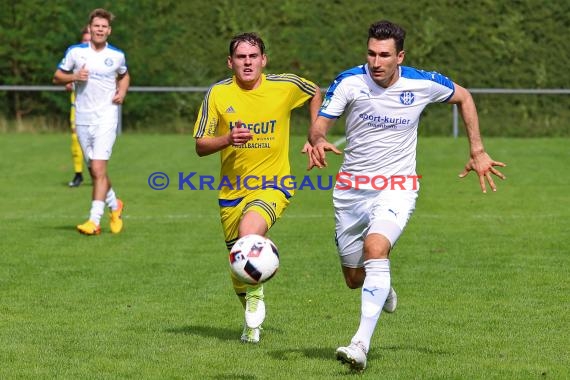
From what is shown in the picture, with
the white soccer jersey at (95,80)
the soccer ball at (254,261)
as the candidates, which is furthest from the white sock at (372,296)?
the white soccer jersey at (95,80)

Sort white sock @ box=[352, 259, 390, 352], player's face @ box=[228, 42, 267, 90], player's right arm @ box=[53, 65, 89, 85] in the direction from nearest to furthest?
white sock @ box=[352, 259, 390, 352], player's face @ box=[228, 42, 267, 90], player's right arm @ box=[53, 65, 89, 85]

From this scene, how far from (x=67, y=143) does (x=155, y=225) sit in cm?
1386

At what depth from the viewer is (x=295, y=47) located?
3531 cm

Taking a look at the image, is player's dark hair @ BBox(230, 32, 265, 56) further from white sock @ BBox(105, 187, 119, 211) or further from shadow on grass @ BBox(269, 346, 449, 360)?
white sock @ BBox(105, 187, 119, 211)

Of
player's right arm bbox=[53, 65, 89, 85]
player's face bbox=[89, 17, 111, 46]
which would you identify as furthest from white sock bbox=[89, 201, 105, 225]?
player's face bbox=[89, 17, 111, 46]

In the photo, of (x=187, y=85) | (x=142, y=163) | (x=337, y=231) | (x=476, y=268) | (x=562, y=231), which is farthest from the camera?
(x=187, y=85)

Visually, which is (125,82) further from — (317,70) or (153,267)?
(317,70)

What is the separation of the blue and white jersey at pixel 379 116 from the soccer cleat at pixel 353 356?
58.5 inches

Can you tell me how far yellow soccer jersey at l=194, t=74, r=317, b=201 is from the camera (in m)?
8.67

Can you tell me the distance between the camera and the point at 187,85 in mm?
34656

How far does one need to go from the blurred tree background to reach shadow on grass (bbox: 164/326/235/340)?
2359 centimetres

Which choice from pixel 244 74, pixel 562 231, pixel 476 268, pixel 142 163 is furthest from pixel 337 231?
pixel 142 163

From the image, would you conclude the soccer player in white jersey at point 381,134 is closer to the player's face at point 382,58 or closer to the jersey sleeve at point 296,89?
the player's face at point 382,58

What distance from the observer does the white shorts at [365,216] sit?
306 inches
